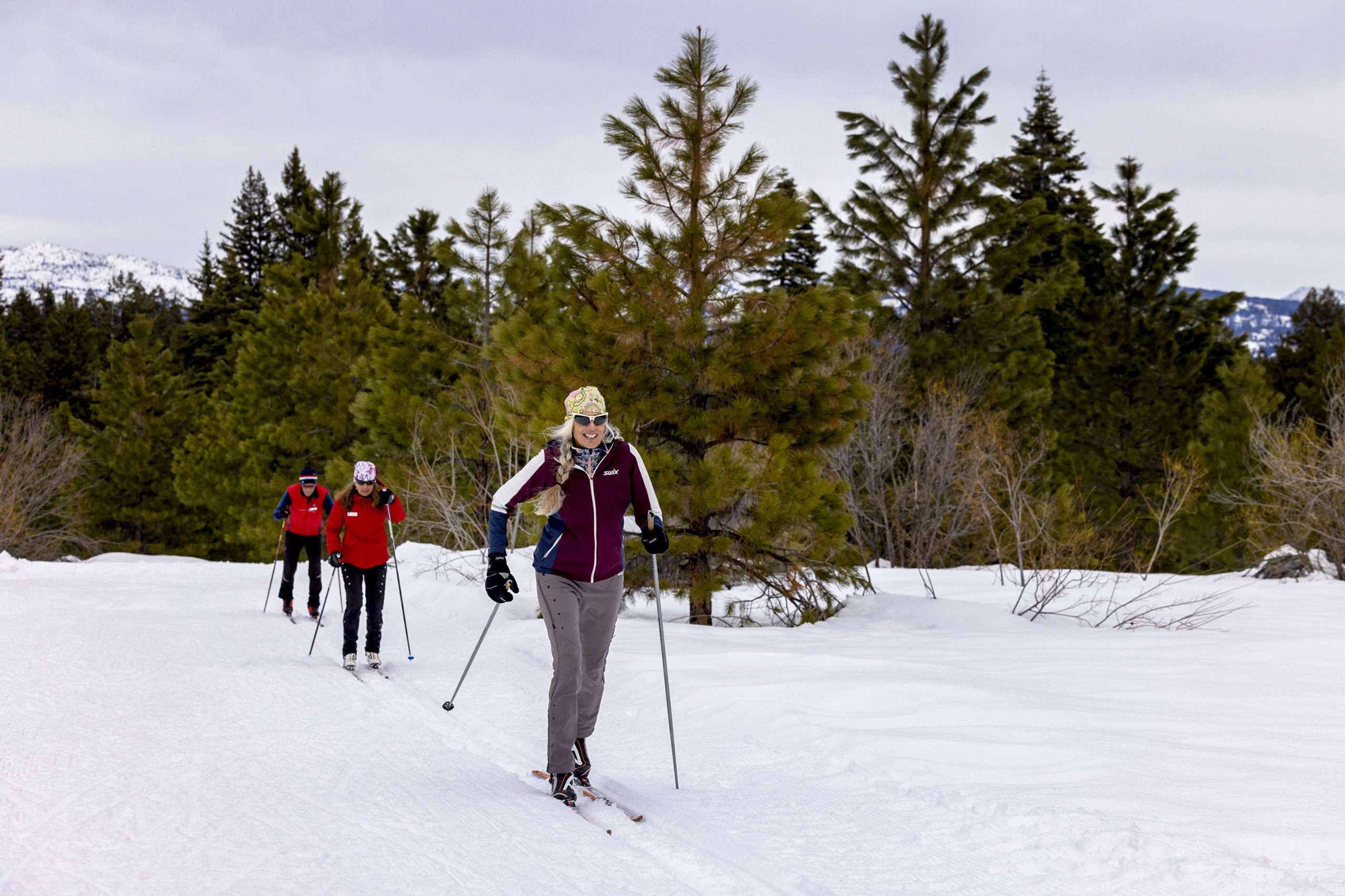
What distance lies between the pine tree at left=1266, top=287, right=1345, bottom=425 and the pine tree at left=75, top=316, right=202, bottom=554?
1552 inches

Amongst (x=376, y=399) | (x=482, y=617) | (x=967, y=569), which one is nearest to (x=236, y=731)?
(x=482, y=617)

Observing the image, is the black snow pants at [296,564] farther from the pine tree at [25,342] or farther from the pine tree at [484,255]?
the pine tree at [25,342]

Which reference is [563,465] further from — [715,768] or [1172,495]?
[1172,495]

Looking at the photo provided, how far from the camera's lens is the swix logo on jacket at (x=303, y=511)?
1303cm

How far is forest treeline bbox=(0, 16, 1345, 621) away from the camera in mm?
10414

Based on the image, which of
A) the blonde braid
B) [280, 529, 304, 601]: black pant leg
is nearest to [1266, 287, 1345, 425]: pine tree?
[280, 529, 304, 601]: black pant leg

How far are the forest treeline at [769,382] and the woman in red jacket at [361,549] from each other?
186 centimetres

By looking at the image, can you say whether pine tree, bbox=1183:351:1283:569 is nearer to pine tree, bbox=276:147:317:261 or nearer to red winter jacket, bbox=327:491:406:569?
red winter jacket, bbox=327:491:406:569

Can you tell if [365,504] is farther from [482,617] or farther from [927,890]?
[927,890]

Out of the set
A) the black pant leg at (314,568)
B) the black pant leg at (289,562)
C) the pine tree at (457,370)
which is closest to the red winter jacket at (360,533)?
the black pant leg at (314,568)

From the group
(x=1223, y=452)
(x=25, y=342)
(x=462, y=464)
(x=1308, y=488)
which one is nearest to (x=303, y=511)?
(x=462, y=464)

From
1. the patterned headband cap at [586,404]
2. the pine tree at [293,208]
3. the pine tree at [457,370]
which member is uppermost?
the pine tree at [293,208]

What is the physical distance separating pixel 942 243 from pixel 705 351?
16003 millimetres

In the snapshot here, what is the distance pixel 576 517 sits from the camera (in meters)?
5.07
